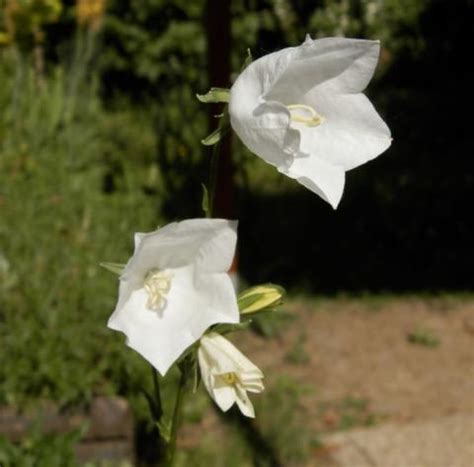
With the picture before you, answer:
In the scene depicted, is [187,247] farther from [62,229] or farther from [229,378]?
[62,229]

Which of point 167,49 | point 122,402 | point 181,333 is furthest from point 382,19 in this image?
point 181,333

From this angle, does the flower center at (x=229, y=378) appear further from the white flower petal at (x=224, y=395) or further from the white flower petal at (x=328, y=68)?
the white flower petal at (x=328, y=68)

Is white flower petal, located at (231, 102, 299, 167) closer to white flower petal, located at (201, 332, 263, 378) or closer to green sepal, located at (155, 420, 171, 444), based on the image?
white flower petal, located at (201, 332, 263, 378)

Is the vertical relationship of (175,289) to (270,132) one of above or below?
below

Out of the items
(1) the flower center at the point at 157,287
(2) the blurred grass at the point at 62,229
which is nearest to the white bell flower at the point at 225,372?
(1) the flower center at the point at 157,287

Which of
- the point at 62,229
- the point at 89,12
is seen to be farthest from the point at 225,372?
the point at 89,12

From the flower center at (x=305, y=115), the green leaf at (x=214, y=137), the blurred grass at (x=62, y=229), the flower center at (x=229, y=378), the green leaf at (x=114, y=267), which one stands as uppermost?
the flower center at (x=305, y=115)

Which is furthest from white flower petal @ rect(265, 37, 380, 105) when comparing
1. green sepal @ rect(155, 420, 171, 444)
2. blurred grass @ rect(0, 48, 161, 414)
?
blurred grass @ rect(0, 48, 161, 414)

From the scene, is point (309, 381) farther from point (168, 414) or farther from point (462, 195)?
point (462, 195)
